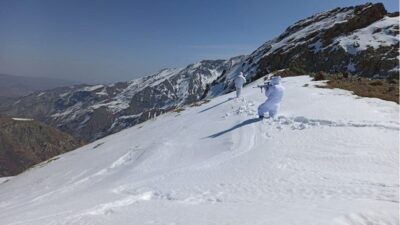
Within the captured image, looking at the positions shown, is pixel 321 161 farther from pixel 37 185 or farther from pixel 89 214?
pixel 37 185

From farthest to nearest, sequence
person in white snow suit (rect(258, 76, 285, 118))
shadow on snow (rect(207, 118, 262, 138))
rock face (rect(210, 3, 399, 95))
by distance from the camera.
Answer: rock face (rect(210, 3, 399, 95))
person in white snow suit (rect(258, 76, 285, 118))
shadow on snow (rect(207, 118, 262, 138))

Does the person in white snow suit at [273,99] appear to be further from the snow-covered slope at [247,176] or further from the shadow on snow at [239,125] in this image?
the snow-covered slope at [247,176]

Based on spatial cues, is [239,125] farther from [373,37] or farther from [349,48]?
[373,37]

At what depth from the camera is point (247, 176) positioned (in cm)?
1545

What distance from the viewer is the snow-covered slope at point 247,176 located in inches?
450

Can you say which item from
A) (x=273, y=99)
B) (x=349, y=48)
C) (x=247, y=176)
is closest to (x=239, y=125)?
(x=273, y=99)

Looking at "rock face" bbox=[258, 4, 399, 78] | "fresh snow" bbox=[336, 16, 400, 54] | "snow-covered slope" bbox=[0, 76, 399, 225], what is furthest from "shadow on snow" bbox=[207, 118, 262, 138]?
"fresh snow" bbox=[336, 16, 400, 54]

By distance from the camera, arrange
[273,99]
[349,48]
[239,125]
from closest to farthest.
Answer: [273,99] < [239,125] < [349,48]

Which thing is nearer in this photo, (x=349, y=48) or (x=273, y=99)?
(x=273, y=99)

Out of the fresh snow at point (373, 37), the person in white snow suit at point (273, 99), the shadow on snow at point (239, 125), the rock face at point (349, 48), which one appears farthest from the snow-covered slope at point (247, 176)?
the fresh snow at point (373, 37)

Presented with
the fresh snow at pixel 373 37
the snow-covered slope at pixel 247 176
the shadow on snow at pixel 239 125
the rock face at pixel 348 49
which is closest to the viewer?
the snow-covered slope at pixel 247 176

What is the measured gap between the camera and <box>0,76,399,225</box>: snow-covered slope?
11.4m

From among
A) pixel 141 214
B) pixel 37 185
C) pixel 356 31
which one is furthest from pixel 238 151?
pixel 356 31

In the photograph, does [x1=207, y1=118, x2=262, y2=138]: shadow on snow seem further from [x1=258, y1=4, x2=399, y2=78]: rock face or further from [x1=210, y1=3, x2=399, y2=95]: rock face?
[x1=258, y1=4, x2=399, y2=78]: rock face
